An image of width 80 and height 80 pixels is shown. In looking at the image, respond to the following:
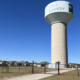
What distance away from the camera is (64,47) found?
38.6 m

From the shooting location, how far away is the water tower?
3797 centimetres

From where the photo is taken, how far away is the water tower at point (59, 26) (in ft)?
125

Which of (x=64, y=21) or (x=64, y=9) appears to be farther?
(x=64, y=21)

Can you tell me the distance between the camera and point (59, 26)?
3981 cm

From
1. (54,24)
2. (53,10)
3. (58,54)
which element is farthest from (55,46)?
(53,10)

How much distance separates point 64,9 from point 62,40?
1006 cm

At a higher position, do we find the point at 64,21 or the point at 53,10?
the point at 53,10

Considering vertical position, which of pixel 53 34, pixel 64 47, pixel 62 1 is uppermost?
pixel 62 1

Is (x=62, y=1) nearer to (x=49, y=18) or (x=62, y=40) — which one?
(x=49, y=18)

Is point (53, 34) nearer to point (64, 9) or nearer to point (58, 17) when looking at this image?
point (58, 17)

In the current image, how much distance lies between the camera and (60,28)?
3962 centimetres

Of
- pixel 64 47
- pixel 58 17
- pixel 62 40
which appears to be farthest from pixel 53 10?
pixel 64 47

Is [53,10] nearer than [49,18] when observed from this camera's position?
Yes

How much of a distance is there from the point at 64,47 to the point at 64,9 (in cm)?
1233
